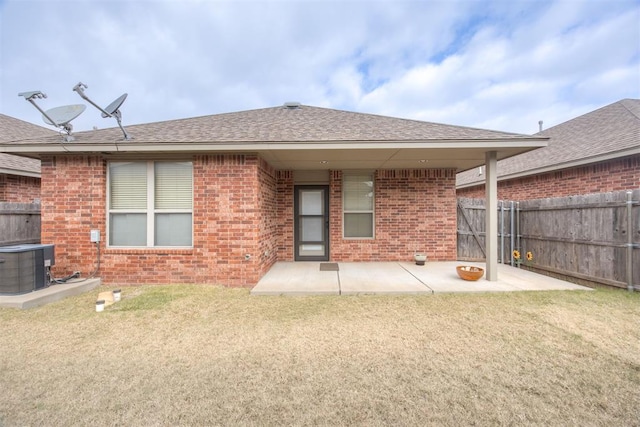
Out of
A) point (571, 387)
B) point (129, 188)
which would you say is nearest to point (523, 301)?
point (571, 387)

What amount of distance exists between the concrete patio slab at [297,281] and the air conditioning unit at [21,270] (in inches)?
142

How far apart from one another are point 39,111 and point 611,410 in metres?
8.72

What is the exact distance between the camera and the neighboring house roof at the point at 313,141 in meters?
4.92

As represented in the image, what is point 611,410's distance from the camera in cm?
198

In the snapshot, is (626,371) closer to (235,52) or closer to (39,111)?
(39,111)

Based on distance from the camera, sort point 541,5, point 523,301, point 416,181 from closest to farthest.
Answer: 1. point 523,301
2. point 416,181
3. point 541,5

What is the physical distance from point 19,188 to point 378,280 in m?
10.1

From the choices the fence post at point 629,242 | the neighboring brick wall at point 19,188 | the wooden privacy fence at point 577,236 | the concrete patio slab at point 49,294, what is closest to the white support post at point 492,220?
the wooden privacy fence at point 577,236

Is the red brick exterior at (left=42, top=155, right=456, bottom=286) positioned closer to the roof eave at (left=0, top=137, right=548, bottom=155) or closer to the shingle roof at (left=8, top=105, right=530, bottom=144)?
the roof eave at (left=0, top=137, right=548, bottom=155)

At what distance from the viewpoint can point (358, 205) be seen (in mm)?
7684

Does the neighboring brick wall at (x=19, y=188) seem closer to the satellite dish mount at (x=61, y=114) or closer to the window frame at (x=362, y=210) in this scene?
the satellite dish mount at (x=61, y=114)

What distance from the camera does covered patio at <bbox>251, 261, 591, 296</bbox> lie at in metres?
4.84

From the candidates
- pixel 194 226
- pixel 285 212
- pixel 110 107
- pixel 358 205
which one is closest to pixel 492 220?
pixel 358 205

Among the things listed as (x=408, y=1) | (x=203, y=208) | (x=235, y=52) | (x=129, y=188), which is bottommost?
(x=203, y=208)
